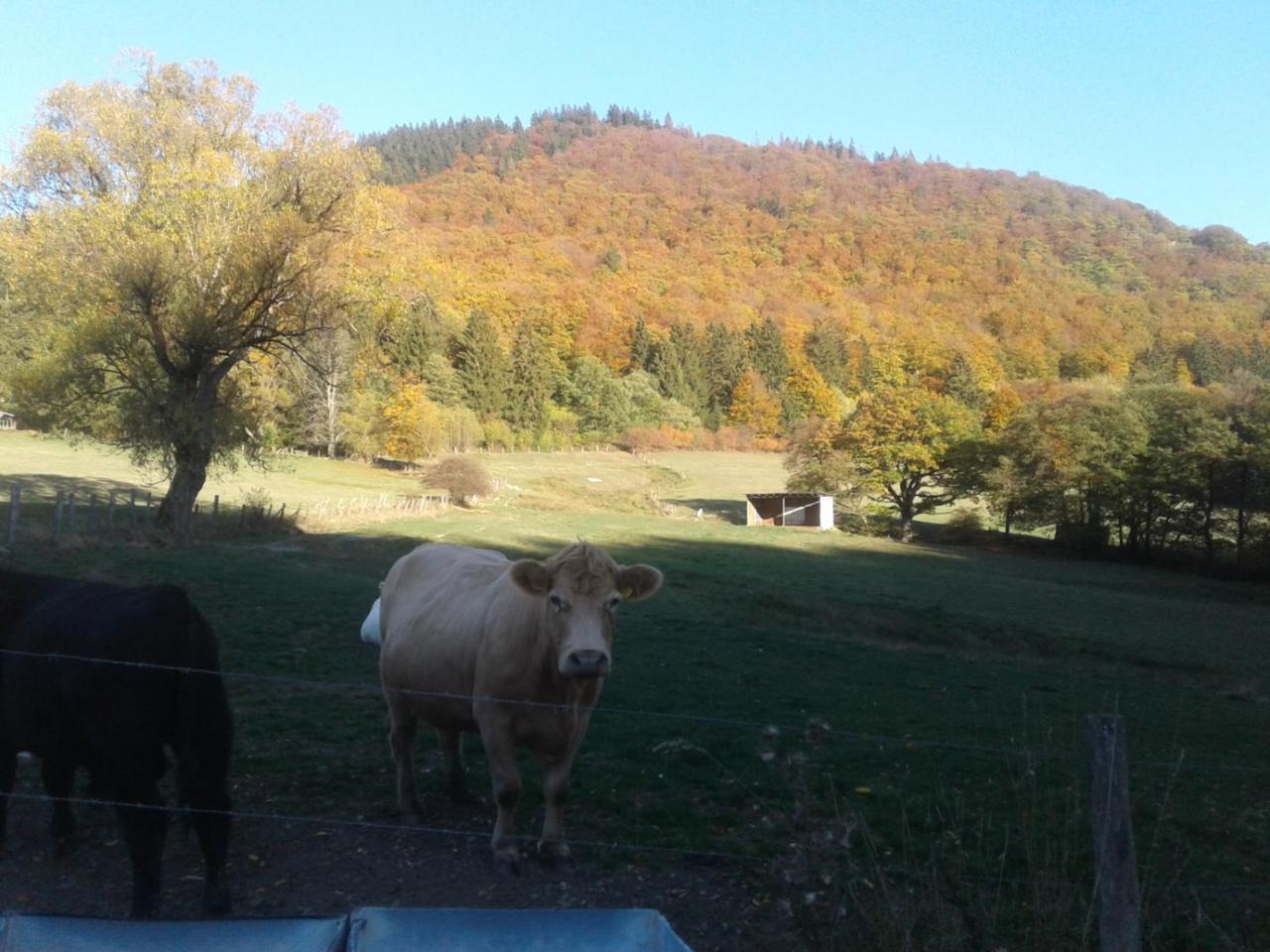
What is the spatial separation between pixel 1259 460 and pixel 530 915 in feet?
193

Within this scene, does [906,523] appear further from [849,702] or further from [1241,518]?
[849,702]

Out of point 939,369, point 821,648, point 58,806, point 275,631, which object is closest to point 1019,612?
point 821,648

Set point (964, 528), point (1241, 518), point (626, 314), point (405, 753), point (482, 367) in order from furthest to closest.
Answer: point (626, 314), point (482, 367), point (964, 528), point (1241, 518), point (405, 753)

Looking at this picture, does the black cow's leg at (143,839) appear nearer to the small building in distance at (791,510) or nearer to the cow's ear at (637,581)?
the cow's ear at (637,581)

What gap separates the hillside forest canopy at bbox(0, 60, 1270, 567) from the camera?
25.3m

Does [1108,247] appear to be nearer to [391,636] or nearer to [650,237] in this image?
[650,237]

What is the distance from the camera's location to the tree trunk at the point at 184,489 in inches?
1029

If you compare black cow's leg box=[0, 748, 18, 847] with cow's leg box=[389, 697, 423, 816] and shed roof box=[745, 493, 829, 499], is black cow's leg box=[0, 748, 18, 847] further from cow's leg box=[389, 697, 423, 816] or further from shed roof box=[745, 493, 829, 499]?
shed roof box=[745, 493, 829, 499]

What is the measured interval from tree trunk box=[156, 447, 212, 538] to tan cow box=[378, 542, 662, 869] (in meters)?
21.6

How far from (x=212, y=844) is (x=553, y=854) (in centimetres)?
180

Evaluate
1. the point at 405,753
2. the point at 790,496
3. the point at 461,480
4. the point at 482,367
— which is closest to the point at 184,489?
the point at 405,753

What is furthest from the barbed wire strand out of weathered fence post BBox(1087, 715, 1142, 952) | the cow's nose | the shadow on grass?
the shadow on grass

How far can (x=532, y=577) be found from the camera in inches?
220

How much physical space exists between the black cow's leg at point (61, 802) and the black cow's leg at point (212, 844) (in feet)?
3.72
